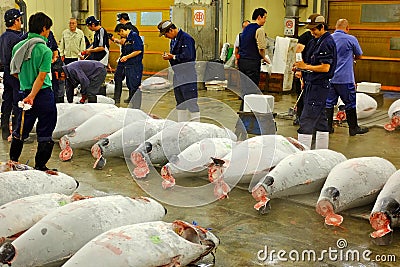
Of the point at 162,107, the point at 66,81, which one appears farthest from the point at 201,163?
the point at 162,107

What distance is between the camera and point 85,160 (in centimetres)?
619

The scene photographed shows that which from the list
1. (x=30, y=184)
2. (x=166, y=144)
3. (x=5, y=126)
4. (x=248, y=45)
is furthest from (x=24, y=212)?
(x=248, y=45)

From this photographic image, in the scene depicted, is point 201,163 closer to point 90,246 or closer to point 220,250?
point 220,250

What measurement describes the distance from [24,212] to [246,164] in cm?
216

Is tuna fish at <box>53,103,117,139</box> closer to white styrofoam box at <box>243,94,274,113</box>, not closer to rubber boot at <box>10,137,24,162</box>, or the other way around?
rubber boot at <box>10,137,24,162</box>

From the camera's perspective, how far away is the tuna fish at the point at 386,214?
3855 millimetres

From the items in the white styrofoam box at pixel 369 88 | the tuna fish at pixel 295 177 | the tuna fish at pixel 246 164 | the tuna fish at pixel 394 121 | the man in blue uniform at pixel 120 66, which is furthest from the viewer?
the white styrofoam box at pixel 369 88

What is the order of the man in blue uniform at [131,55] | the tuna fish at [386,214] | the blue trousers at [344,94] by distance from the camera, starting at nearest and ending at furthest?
the tuna fish at [386,214] → the blue trousers at [344,94] → the man in blue uniform at [131,55]

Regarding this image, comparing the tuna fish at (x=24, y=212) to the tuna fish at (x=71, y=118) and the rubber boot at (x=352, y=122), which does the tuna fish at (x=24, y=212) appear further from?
the rubber boot at (x=352, y=122)

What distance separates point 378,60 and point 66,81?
299 inches

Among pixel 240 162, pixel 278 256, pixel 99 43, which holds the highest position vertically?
pixel 99 43

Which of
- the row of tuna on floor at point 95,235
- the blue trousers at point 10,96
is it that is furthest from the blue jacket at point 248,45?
the row of tuna on floor at point 95,235

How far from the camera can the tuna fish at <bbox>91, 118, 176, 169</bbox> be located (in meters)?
5.83

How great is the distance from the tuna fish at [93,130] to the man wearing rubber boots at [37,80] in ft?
2.46
